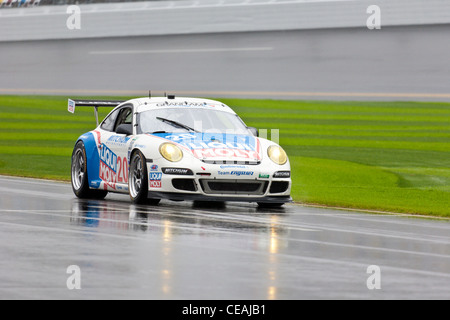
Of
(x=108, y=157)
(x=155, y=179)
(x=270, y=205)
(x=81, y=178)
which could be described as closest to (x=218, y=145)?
(x=155, y=179)

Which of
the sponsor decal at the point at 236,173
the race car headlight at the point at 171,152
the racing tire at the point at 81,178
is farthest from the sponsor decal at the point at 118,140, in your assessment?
the sponsor decal at the point at 236,173

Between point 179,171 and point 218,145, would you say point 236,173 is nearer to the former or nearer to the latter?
point 218,145

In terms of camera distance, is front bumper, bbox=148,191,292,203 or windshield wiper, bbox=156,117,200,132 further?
windshield wiper, bbox=156,117,200,132

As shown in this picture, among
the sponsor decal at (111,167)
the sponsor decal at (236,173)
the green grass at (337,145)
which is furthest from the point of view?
the green grass at (337,145)

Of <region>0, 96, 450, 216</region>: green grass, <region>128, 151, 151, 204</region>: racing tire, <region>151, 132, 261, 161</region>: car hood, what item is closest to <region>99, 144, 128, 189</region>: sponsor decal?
<region>128, 151, 151, 204</region>: racing tire

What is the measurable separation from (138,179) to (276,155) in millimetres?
1826

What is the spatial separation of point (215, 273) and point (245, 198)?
5988mm

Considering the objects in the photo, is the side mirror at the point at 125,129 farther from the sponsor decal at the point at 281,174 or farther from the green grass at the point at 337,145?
the green grass at the point at 337,145

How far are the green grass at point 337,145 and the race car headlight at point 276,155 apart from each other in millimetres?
1533

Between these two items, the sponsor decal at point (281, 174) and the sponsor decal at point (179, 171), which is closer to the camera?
the sponsor decal at point (179, 171)

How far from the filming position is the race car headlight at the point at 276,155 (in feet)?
48.2

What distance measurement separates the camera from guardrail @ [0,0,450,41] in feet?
149

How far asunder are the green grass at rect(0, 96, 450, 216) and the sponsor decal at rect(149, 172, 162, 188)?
292cm

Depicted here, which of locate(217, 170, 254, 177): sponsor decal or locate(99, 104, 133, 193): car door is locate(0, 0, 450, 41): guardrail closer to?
locate(99, 104, 133, 193): car door
